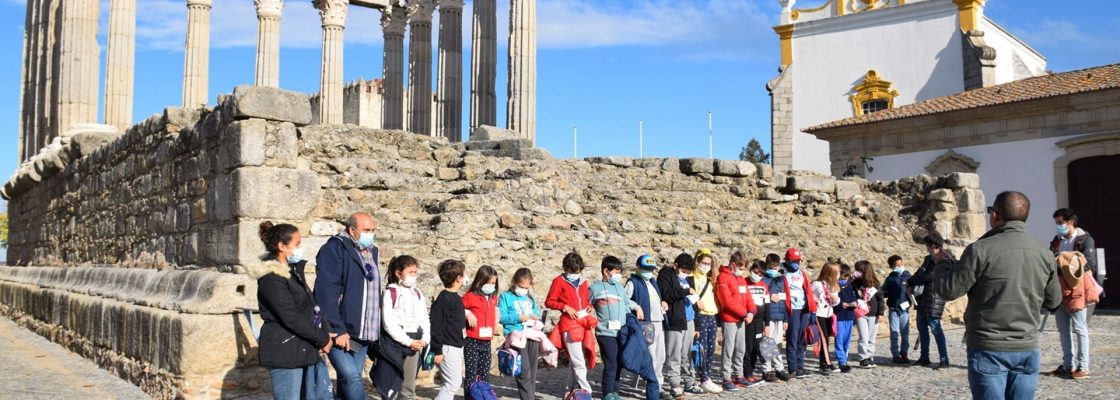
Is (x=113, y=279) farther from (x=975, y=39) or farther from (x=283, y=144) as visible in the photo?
(x=975, y=39)

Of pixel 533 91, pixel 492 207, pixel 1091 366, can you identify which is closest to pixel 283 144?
pixel 492 207

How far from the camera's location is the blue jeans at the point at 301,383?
18.4ft

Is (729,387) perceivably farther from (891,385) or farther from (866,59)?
(866,59)

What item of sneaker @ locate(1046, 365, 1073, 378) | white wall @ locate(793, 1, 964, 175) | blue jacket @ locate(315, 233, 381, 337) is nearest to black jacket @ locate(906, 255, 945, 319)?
sneaker @ locate(1046, 365, 1073, 378)

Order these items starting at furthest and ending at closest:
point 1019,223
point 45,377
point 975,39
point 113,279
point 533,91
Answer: point 975,39 < point 533,91 < point 113,279 < point 45,377 < point 1019,223

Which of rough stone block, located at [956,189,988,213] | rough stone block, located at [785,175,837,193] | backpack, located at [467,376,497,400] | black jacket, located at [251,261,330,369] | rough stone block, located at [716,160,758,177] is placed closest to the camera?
black jacket, located at [251,261,330,369]

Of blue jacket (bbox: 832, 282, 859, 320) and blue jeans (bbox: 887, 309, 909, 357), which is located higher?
blue jacket (bbox: 832, 282, 859, 320)

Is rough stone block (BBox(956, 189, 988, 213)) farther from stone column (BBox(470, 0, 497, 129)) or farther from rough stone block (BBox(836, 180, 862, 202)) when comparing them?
stone column (BBox(470, 0, 497, 129))

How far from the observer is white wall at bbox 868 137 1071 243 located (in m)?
21.1

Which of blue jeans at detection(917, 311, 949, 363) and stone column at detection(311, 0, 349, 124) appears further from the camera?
stone column at detection(311, 0, 349, 124)

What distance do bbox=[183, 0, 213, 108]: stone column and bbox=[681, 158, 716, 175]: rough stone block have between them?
1548 cm

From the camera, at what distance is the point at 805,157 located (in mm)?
31828

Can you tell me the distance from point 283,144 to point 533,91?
51.2 feet

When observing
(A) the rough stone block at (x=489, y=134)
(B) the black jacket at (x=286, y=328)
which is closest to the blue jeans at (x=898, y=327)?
(B) the black jacket at (x=286, y=328)
